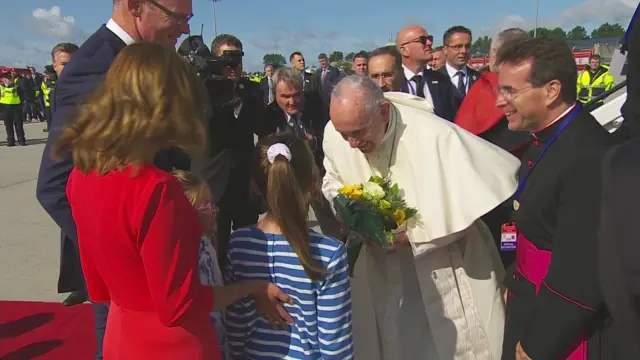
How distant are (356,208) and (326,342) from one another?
0.69 metres

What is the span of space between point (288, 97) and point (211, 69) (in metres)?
1.03

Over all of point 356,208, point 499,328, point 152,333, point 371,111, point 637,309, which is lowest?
point 499,328

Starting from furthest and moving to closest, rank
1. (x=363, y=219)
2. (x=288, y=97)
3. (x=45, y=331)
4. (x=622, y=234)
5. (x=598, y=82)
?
(x=598, y=82) → (x=288, y=97) → (x=45, y=331) → (x=363, y=219) → (x=622, y=234)

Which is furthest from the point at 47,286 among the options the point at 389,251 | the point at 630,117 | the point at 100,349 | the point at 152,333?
the point at 630,117

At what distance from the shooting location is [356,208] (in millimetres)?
2416

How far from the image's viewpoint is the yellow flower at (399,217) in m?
2.52

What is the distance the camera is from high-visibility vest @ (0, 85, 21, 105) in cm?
1387

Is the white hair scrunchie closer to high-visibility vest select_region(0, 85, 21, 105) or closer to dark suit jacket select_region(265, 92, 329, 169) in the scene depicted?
dark suit jacket select_region(265, 92, 329, 169)

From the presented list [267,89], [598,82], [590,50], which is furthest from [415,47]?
[590,50]

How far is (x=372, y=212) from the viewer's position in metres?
2.42

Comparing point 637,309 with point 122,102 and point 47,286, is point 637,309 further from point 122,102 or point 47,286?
point 47,286

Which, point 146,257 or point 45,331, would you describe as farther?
point 45,331

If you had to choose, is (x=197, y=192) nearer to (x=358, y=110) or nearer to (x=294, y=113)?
(x=358, y=110)

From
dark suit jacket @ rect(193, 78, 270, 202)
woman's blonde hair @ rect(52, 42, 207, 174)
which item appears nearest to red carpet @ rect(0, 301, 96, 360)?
dark suit jacket @ rect(193, 78, 270, 202)
